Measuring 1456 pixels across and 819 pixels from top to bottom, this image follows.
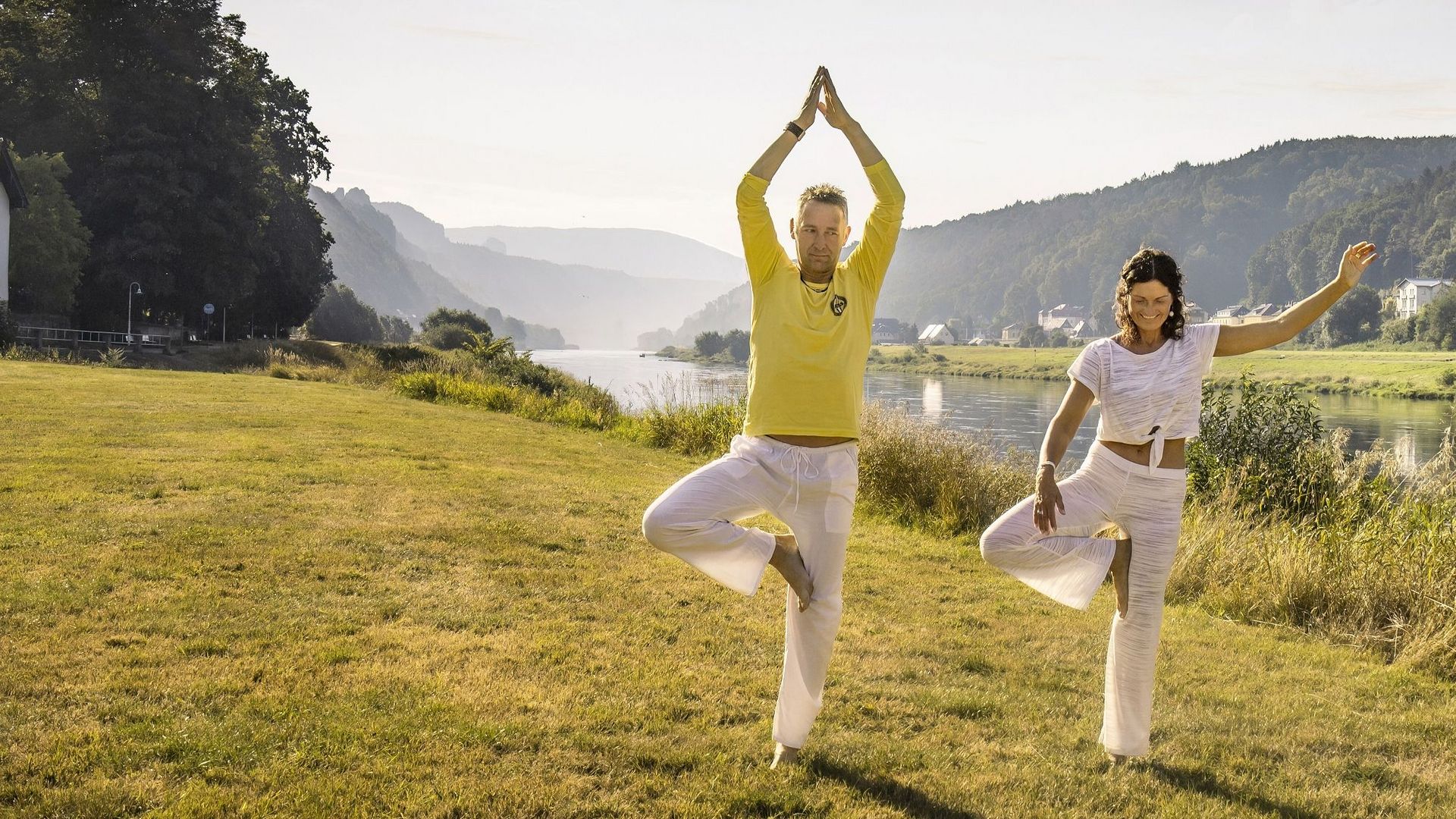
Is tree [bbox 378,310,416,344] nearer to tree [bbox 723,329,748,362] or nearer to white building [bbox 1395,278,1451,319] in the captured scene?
tree [bbox 723,329,748,362]

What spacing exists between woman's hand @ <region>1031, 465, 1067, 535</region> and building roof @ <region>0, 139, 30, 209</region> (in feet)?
138

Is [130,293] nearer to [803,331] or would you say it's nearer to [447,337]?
[447,337]

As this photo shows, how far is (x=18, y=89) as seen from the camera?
45.6m

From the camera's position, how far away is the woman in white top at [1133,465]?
3.96 metres

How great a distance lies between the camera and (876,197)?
4129 mm

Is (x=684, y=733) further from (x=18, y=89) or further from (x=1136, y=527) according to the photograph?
(x=18, y=89)

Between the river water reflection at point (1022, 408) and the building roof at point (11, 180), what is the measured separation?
2259 centimetres

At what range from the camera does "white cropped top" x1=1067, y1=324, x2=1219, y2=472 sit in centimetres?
392

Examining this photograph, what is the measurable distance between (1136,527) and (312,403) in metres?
18.2

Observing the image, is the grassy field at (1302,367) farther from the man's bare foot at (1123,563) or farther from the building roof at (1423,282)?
the man's bare foot at (1123,563)

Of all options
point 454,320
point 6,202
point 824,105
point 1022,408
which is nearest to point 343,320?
point 454,320

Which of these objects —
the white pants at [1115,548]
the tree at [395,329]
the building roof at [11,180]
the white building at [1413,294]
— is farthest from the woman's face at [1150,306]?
the white building at [1413,294]

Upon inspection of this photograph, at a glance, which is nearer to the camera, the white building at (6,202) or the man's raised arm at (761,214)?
the man's raised arm at (761,214)

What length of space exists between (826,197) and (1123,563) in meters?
1.90
